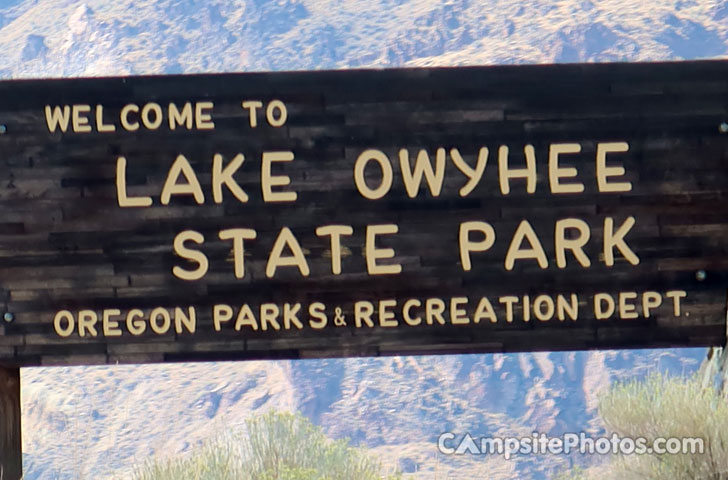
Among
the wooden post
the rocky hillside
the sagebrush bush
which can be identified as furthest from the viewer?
the rocky hillside

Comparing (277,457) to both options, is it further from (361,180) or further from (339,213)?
(361,180)

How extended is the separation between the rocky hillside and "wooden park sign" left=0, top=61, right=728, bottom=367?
27310 millimetres

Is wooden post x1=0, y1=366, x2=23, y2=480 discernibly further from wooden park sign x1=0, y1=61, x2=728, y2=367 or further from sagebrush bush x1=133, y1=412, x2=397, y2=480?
A: sagebrush bush x1=133, y1=412, x2=397, y2=480

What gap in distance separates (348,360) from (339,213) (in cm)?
4082

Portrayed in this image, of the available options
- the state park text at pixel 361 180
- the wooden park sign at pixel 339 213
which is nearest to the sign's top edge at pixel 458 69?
the wooden park sign at pixel 339 213

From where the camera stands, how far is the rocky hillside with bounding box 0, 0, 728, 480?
42.2 m

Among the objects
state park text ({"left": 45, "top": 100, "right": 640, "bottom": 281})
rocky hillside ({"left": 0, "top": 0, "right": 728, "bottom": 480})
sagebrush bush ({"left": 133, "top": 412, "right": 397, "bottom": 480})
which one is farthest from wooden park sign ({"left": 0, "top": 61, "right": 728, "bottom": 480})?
rocky hillside ({"left": 0, "top": 0, "right": 728, "bottom": 480})

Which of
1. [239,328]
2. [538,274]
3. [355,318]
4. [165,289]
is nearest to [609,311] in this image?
[538,274]

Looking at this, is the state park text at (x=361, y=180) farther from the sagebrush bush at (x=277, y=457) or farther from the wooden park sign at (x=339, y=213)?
the sagebrush bush at (x=277, y=457)

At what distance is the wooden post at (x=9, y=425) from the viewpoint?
18.4ft

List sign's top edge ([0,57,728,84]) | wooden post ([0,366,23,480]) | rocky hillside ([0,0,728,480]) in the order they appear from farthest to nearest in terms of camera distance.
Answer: rocky hillside ([0,0,728,480]) → wooden post ([0,366,23,480]) → sign's top edge ([0,57,728,84])

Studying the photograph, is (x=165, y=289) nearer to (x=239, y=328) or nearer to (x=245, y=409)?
(x=239, y=328)

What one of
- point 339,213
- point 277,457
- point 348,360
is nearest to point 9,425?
point 339,213

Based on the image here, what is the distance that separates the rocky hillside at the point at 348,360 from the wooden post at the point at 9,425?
26.8 meters
